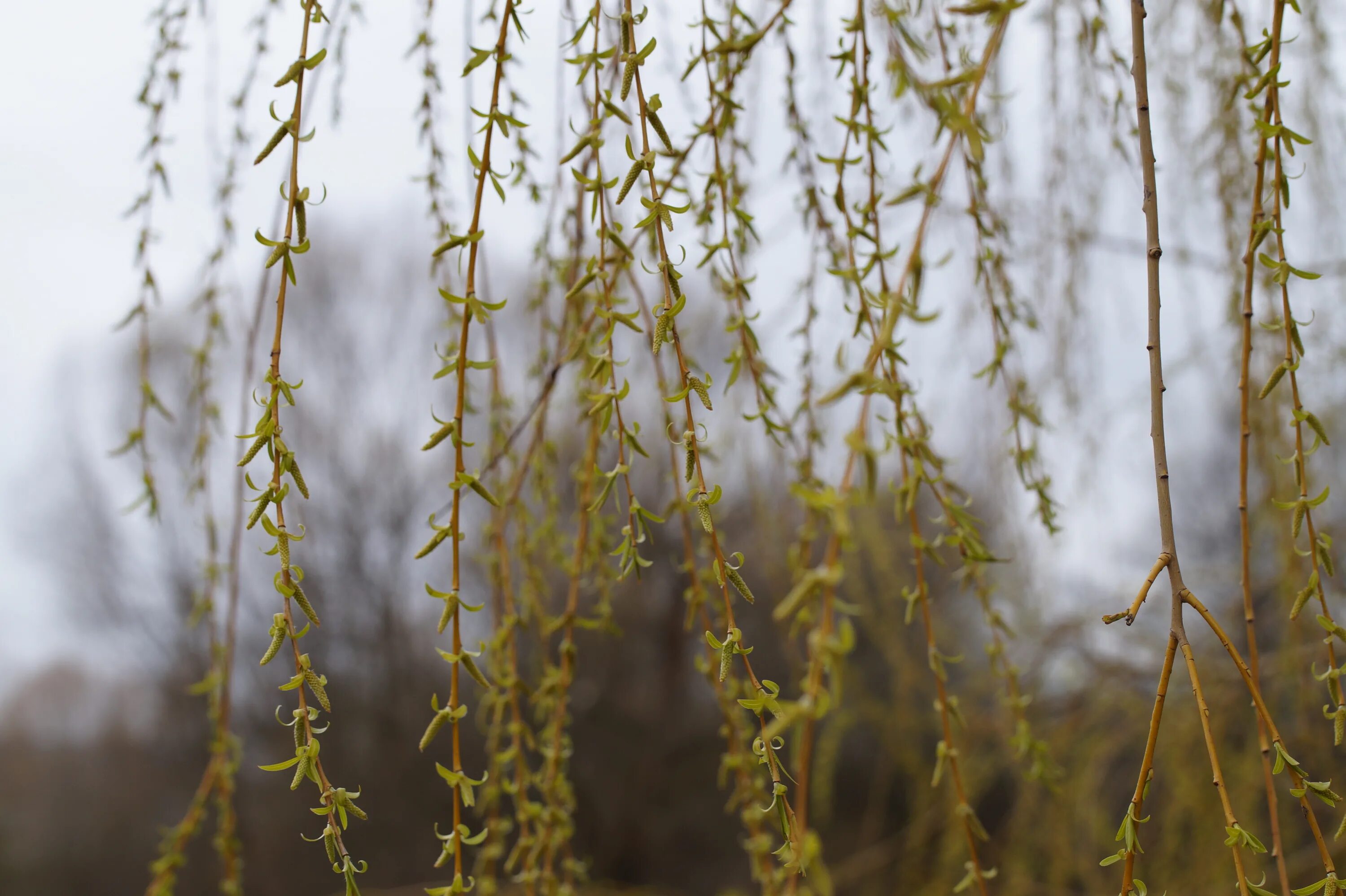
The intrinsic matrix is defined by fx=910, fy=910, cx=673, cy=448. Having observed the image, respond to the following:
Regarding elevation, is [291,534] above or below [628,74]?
below

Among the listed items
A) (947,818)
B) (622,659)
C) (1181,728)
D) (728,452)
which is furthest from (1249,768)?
(622,659)

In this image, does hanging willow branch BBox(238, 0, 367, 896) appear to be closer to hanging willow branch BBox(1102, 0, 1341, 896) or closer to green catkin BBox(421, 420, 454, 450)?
green catkin BBox(421, 420, 454, 450)

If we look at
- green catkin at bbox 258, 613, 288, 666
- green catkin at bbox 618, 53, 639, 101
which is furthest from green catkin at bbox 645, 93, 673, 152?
green catkin at bbox 258, 613, 288, 666

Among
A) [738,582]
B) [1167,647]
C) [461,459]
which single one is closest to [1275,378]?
[1167,647]

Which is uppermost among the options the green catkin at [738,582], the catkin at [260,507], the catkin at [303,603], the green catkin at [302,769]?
the catkin at [260,507]

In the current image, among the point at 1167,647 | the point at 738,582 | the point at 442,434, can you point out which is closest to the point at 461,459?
the point at 442,434

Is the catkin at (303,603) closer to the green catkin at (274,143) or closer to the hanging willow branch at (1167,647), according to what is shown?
the green catkin at (274,143)

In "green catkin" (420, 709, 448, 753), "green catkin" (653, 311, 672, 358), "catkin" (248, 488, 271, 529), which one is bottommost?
"green catkin" (420, 709, 448, 753)

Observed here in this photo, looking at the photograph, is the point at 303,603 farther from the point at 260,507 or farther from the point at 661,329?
the point at 661,329

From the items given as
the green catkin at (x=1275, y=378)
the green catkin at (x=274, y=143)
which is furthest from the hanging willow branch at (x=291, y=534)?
Answer: the green catkin at (x=1275, y=378)

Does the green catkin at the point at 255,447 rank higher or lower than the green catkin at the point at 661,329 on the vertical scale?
lower

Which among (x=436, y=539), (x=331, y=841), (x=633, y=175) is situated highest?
(x=633, y=175)

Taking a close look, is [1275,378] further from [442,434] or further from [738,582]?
[442,434]

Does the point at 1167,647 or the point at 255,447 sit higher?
the point at 255,447
